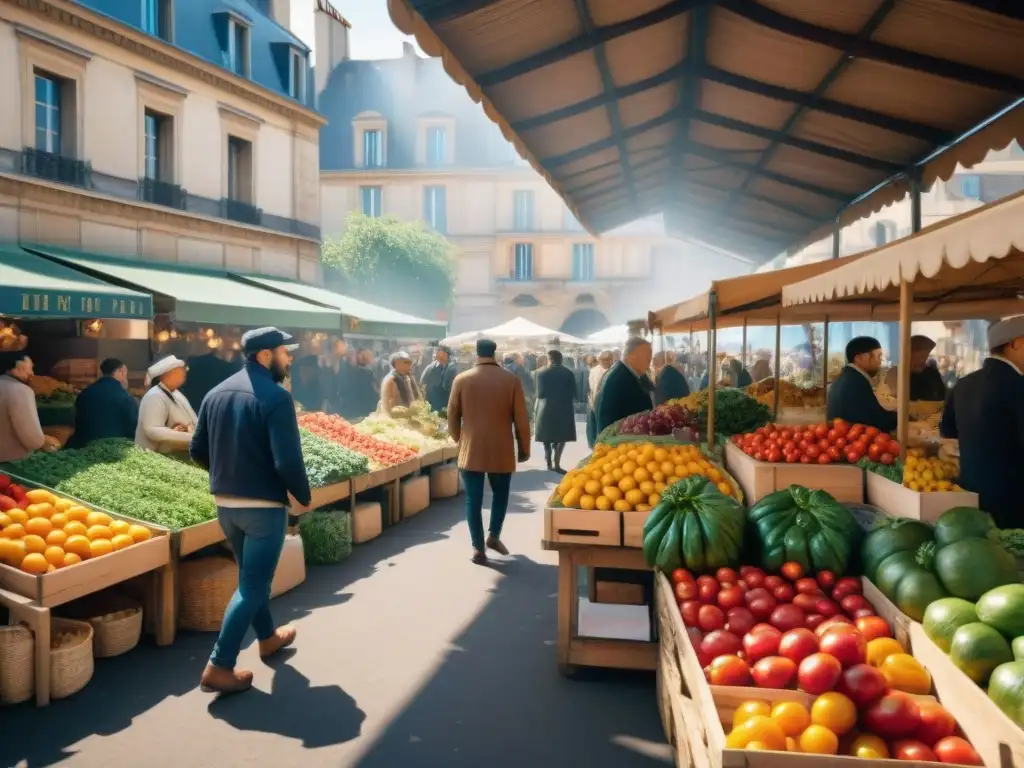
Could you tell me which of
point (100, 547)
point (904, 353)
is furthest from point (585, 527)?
point (100, 547)

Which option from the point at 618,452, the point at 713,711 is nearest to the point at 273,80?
the point at 618,452

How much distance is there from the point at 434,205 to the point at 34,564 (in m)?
38.5

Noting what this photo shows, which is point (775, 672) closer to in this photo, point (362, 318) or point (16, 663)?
point (16, 663)

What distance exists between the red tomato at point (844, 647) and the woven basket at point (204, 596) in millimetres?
3852

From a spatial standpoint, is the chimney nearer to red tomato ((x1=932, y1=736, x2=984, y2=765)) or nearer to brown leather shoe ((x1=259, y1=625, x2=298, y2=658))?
brown leather shoe ((x1=259, y1=625, x2=298, y2=658))

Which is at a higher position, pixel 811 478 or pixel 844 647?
pixel 811 478

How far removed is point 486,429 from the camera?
7.03m

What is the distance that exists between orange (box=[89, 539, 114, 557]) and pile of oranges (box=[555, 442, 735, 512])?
263cm

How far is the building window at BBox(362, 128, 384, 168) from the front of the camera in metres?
41.6

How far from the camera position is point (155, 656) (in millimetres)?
5070

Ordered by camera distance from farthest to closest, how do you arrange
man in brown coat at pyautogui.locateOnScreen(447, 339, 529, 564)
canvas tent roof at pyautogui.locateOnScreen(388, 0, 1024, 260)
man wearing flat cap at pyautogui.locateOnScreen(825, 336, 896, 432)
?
man in brown coat at pyautogui.locateOnScreen(447, 339, 529, 564) → man wearing flat cap at pyautogui.locateOnScreen(825, 336, 896, 432) → canvas tent roof at pyautogui.locateOnScreen(388, 0, 1024, 260)

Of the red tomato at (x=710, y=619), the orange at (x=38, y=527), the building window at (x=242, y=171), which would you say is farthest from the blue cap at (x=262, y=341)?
the building window at (x=242, y=171)

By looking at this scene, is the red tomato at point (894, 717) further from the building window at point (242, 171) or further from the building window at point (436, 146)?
the building window at point (436, 146)

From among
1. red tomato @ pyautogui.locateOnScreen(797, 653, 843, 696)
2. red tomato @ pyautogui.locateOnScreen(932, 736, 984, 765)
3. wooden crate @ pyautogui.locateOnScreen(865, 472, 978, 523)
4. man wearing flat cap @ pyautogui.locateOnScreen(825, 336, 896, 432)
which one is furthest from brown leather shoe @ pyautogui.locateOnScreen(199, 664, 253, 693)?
man wearing flat cap @ pyautogui.locateOnScreen(825, 336, 896, 432)
